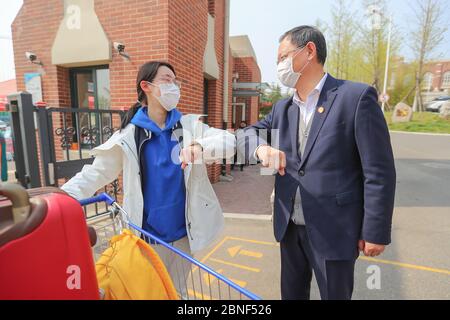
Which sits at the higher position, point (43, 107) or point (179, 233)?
point (43, 107)

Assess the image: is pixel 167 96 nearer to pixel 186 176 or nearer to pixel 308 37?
pixel 186 176

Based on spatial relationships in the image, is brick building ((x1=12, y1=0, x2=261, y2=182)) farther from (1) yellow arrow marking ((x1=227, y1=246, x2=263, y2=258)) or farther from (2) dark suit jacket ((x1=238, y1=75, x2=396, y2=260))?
(2) dark suit jacket ((x1=238, y1=75, x2=396, y2=260))

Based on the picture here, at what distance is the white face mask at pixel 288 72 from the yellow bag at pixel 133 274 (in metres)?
1.32

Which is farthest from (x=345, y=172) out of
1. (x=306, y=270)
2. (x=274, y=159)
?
(x=306, y=270)

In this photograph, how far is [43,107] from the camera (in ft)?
9.27

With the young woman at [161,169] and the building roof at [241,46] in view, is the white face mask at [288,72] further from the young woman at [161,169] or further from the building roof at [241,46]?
the building roof at [241,46]

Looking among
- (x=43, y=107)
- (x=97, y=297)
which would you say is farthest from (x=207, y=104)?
(x=97, y=297)

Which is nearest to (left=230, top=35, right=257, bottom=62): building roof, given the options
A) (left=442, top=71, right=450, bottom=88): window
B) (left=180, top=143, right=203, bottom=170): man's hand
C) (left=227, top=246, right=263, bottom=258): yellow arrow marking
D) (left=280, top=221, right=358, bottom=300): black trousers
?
(left=227, top=246, right=263, bottom=258): yellow arrow marking

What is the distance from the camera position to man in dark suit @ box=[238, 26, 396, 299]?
4.94 ft

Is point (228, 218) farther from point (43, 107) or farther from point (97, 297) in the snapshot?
point (97, 297)

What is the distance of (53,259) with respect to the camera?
762 millimetres

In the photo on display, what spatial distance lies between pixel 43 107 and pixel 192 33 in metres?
3.41

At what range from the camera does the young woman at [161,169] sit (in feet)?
5.62

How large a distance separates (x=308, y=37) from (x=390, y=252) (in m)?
3.22
